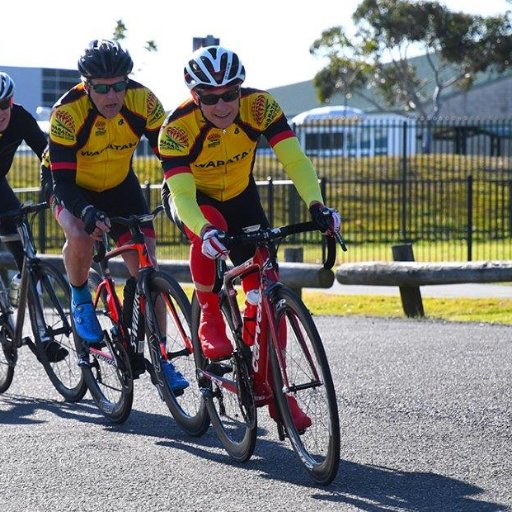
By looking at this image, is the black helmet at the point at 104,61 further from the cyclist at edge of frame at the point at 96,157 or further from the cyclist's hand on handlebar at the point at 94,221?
the cyclist's hand on handlebar at the point at 94,221

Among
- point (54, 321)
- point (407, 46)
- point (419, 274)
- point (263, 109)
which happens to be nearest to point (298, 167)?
point (263, 109)

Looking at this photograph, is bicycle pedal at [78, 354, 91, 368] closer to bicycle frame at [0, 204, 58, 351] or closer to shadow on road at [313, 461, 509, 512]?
bicycle frame at [0, 204, 58, 351]

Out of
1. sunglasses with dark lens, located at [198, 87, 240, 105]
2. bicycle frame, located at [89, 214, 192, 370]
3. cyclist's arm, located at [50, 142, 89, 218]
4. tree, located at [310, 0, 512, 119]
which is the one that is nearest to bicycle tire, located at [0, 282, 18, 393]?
bicycle frame, located at [89, 214, 192, 370]

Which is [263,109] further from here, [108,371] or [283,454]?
[108,371]

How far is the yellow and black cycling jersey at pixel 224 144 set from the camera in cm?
669

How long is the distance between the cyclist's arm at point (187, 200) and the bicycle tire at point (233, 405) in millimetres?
494

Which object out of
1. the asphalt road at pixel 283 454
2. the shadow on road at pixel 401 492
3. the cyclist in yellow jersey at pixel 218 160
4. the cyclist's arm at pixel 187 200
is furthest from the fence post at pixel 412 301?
the shadow on road at pixel 401 492

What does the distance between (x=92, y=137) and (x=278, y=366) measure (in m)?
2.11

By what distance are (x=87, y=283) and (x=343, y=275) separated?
559cm

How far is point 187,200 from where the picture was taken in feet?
21.6

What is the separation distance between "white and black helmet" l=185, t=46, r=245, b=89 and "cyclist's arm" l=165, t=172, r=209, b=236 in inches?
17.7

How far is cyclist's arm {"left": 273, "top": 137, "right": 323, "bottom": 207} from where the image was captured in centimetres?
667

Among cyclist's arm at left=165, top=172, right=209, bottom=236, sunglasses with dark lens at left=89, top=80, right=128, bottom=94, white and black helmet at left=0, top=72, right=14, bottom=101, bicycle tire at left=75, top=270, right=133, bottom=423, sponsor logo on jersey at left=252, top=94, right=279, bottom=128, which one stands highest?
white and black helmet at left=0, top=72, right=14, bottom=101

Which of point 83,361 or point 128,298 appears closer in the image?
point 128,298
